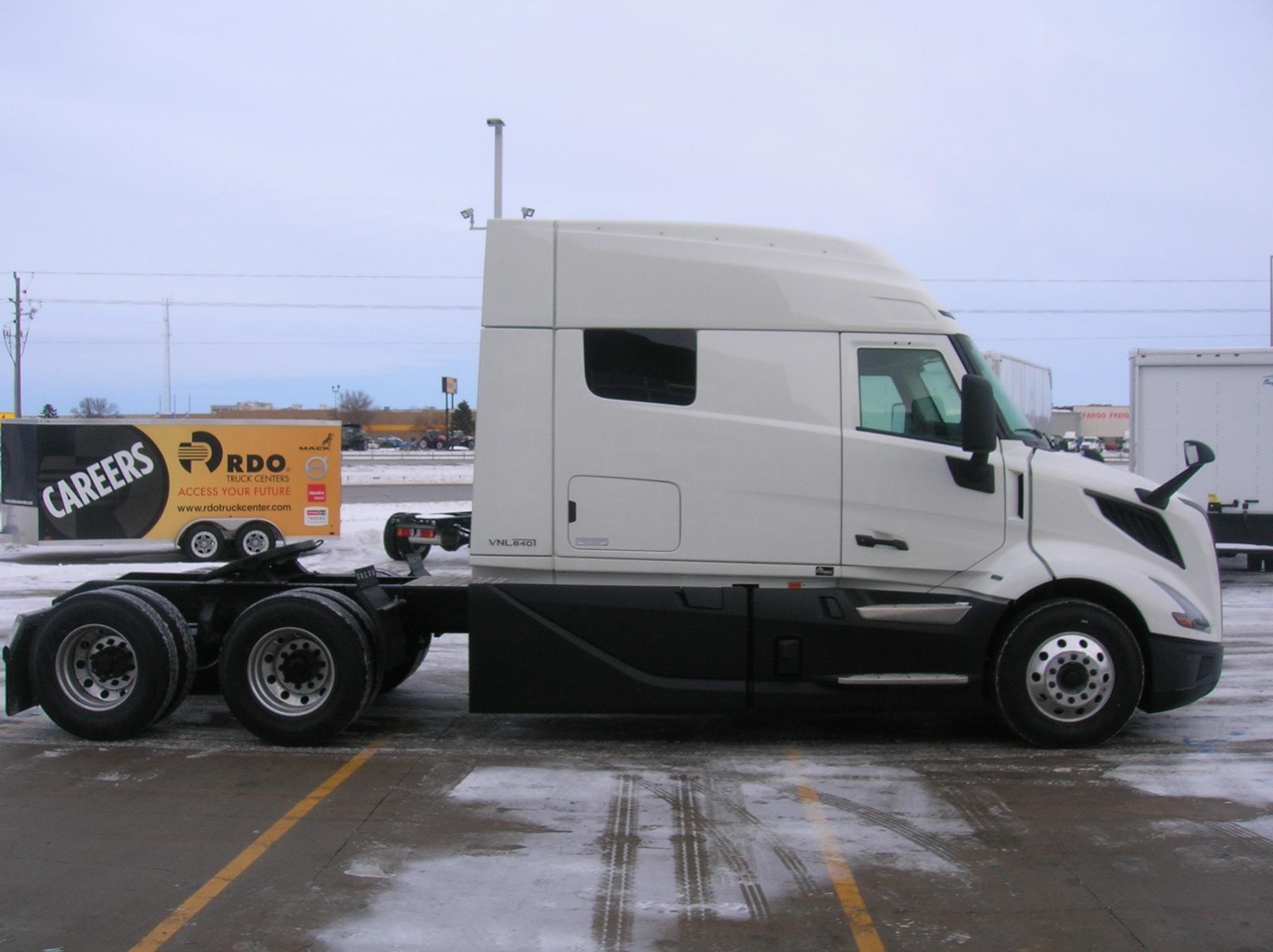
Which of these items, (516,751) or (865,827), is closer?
(865,827)

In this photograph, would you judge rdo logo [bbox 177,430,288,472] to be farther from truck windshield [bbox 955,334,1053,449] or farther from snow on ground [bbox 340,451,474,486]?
truck windshield [bbox 955,334,1053,449]

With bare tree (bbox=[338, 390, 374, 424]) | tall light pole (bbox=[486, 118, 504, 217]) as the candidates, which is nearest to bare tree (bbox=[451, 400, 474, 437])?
bare tree (bbox=[338, 390, 374, 424])

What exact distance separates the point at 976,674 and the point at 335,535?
1491cm

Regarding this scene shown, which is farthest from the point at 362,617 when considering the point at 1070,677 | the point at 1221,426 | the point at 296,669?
the point at 1221,426

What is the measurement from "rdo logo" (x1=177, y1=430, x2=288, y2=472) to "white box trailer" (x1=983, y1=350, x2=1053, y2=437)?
1231cm

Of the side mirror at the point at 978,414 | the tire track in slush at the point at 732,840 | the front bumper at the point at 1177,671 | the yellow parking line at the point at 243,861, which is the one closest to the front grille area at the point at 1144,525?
the front bumper at the point at 1177,671

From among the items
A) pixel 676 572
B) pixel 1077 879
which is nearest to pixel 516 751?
pixel 676 572

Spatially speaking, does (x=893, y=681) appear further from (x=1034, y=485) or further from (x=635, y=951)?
(x=635, y=951)

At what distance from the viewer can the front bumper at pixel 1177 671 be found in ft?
21.7

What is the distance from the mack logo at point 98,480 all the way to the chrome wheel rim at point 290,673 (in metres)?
13.3

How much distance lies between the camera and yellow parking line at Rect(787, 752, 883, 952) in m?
4.23

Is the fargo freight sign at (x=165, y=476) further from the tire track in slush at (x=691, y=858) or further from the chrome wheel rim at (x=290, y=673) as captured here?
the tire track in slush at (x=691, y=858)

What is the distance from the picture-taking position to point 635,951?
4117mm

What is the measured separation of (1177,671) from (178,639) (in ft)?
21.1
